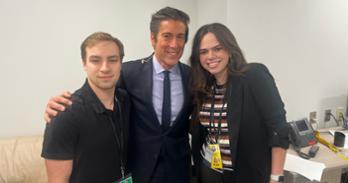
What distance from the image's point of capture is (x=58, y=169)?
1147mm

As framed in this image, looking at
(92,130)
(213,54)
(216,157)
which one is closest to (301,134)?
(216,157)

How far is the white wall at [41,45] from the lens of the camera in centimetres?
215

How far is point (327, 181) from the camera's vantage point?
2090 millimetres

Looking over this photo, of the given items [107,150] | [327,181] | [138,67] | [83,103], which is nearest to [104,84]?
[83,103]

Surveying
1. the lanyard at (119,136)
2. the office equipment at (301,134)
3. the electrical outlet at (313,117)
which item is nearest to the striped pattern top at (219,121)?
the lanyard at (119,136)

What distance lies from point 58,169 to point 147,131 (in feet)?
1.78

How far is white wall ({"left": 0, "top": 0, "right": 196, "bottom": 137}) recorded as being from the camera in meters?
2.15

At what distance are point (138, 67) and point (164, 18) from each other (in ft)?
1.08

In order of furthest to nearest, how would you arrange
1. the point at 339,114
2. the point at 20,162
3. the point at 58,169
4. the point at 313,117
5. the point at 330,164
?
1. the point at 339,114
2. the point at 313,117
3. the point at 20,162
4. the point at 330,164
5. the point at 58,169

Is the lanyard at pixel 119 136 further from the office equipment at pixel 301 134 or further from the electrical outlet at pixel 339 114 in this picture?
the electrical outlet at pixel 339 114

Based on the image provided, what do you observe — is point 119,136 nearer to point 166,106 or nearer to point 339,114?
point 166,106

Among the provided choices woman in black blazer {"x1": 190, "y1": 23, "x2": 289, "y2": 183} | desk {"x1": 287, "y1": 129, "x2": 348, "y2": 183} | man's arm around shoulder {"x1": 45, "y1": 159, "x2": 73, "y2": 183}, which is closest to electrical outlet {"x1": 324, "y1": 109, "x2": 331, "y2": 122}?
desk {"x1": 287, "y1": 129, "x2": 348, "y2": 183}

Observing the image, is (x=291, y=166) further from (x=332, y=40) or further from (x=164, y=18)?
(x=332, y=40)

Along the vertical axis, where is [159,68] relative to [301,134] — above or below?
above
